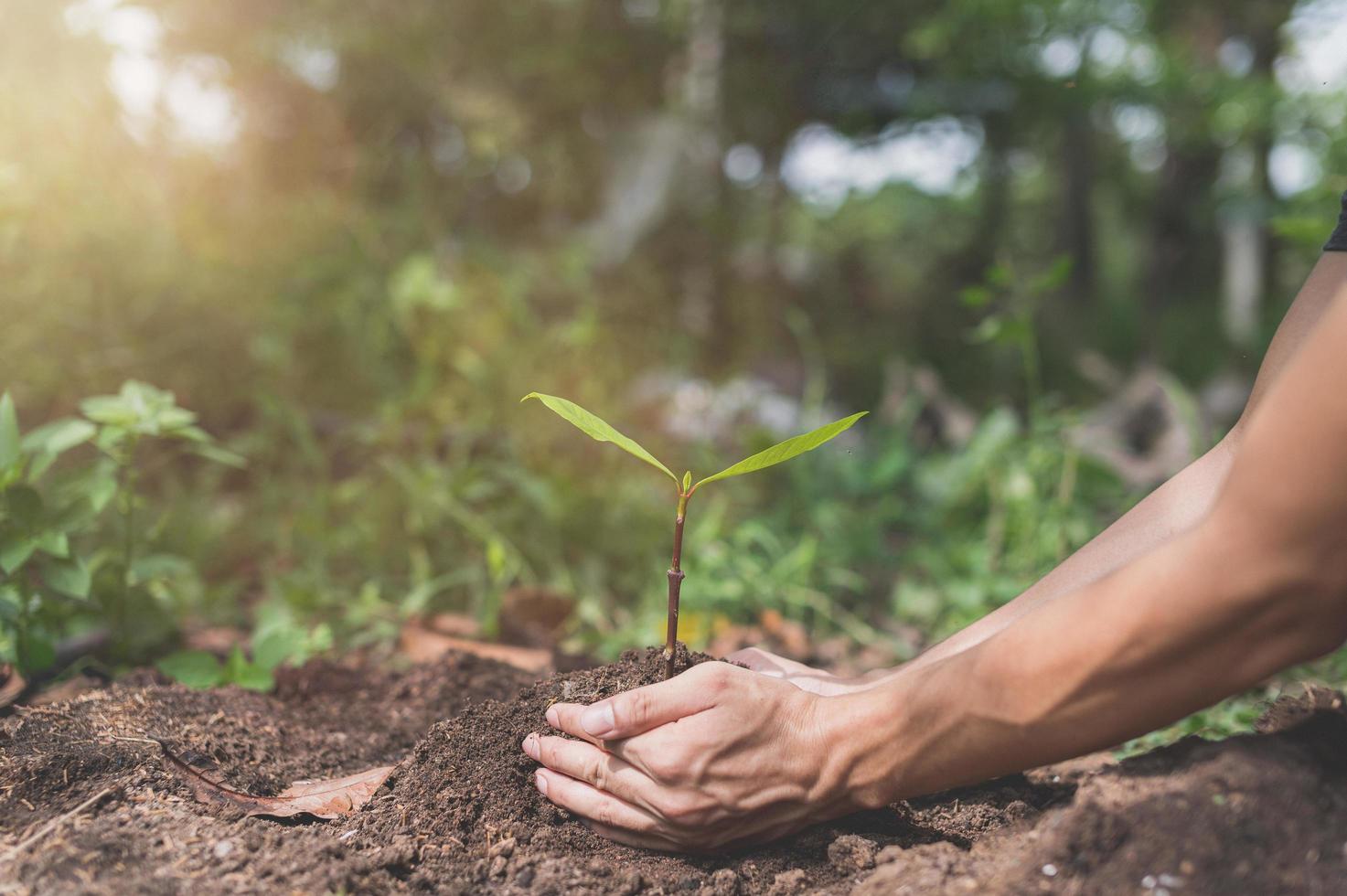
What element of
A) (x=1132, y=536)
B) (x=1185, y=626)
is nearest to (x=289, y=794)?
(x=1185, y=626)

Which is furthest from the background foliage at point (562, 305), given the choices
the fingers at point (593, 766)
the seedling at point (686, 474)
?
the seedling at point (686, 474)

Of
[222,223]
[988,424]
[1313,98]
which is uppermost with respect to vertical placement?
[1313,98]

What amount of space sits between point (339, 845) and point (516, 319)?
9.45ft

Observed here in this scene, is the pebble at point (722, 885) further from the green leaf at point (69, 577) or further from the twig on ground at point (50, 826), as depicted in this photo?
the green leaf at point (69, 577)

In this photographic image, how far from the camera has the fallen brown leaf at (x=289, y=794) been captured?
1.30 meters

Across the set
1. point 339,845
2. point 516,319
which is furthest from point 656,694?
point 516,319

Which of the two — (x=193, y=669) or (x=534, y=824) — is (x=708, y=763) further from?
(x=193, y=669)

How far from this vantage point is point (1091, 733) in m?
1.02

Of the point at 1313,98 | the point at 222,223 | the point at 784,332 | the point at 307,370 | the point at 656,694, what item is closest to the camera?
the point at 656,694

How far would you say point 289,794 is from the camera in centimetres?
137

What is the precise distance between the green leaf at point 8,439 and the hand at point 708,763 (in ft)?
3.56

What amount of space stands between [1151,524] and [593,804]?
0.96 m

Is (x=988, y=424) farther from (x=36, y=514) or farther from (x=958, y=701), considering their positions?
(x=36, y=514)

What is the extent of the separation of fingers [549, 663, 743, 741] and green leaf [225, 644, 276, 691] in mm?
842
